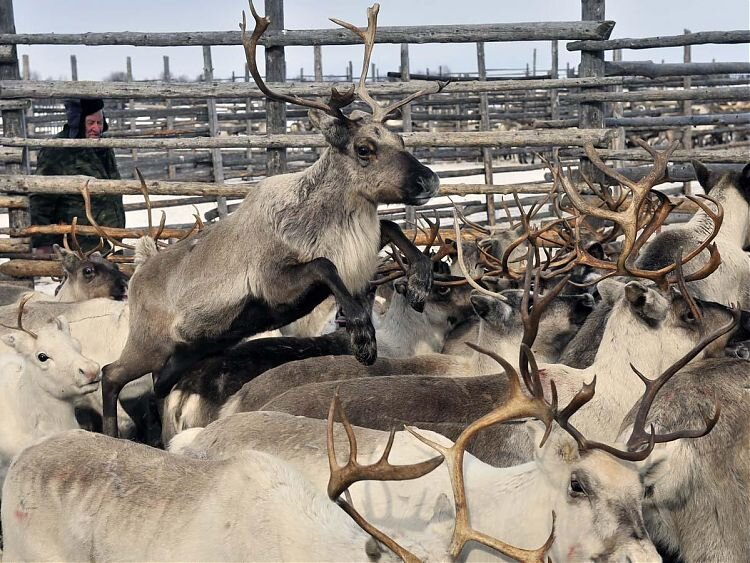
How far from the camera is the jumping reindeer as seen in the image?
5074 mm

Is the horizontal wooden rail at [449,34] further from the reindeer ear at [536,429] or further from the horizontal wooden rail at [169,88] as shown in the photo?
the reindeer ear at [536,429]

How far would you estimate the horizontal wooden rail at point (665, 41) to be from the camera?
26.0ft

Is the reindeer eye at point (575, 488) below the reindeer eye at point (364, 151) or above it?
below

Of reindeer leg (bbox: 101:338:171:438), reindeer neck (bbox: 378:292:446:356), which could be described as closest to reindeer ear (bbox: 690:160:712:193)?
reindeer neck (bbox: 378:292:446:356)

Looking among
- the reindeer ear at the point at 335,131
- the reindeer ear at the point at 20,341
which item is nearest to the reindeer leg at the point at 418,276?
the reindeer ear at the point at 335,131

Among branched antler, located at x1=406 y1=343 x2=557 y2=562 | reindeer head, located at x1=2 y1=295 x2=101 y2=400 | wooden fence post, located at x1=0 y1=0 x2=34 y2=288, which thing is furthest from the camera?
wooden fence post, located at x1=0 y1=0 x2=34 y2=288

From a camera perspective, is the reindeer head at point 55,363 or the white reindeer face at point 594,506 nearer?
the white reindeer face at point 594,506

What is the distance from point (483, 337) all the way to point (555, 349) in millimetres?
418

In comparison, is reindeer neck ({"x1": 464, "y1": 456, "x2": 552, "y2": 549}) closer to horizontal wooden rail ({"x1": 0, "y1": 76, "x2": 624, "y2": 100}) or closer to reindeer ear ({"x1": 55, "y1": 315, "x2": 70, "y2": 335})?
reindeer ear ({"x1": 55, "y1": 315, "x2": 70, "y2": 335})

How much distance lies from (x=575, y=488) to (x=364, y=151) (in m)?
2.43

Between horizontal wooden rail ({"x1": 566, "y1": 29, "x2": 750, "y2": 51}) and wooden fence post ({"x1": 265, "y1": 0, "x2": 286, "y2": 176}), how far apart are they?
2.10 metres

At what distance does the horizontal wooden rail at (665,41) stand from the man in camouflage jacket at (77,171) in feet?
12.2

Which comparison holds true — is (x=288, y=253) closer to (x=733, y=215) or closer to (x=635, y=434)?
(x=635, y=434)

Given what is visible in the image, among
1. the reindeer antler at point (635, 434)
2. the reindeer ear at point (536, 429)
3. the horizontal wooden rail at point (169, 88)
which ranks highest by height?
the horizontal wooden rail at point (169, 88)
